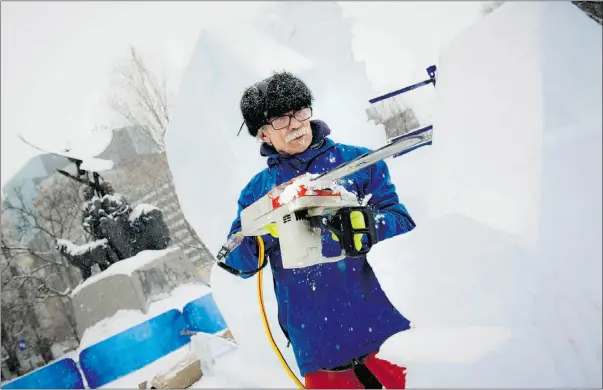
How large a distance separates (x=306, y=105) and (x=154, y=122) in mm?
1466

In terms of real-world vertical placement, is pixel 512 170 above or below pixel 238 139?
below

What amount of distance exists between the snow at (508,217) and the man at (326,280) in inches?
4.4

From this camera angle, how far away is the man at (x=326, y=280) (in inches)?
43.7

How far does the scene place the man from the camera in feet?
3.64

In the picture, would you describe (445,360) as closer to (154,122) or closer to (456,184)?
(456,184)

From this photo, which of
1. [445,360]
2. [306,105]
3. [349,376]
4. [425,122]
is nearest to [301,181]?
[306,105]

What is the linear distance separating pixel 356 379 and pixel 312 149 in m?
0.80

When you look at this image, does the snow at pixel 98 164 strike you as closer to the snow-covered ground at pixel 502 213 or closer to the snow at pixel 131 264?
the snow-covered ground at pixel 502 213

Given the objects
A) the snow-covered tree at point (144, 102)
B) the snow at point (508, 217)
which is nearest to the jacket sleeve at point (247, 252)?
the snow at point (508, 217)

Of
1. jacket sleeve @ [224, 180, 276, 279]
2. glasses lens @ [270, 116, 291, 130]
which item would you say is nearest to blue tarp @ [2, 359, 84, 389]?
jacket sleeve @ [224, 180, 276, 279]

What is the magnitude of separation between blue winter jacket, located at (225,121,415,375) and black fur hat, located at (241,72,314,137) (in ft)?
0.39

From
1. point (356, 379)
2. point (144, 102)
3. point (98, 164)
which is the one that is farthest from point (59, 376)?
point (356, 379)

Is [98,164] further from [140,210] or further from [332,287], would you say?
[332,287]

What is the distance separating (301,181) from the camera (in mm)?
851
